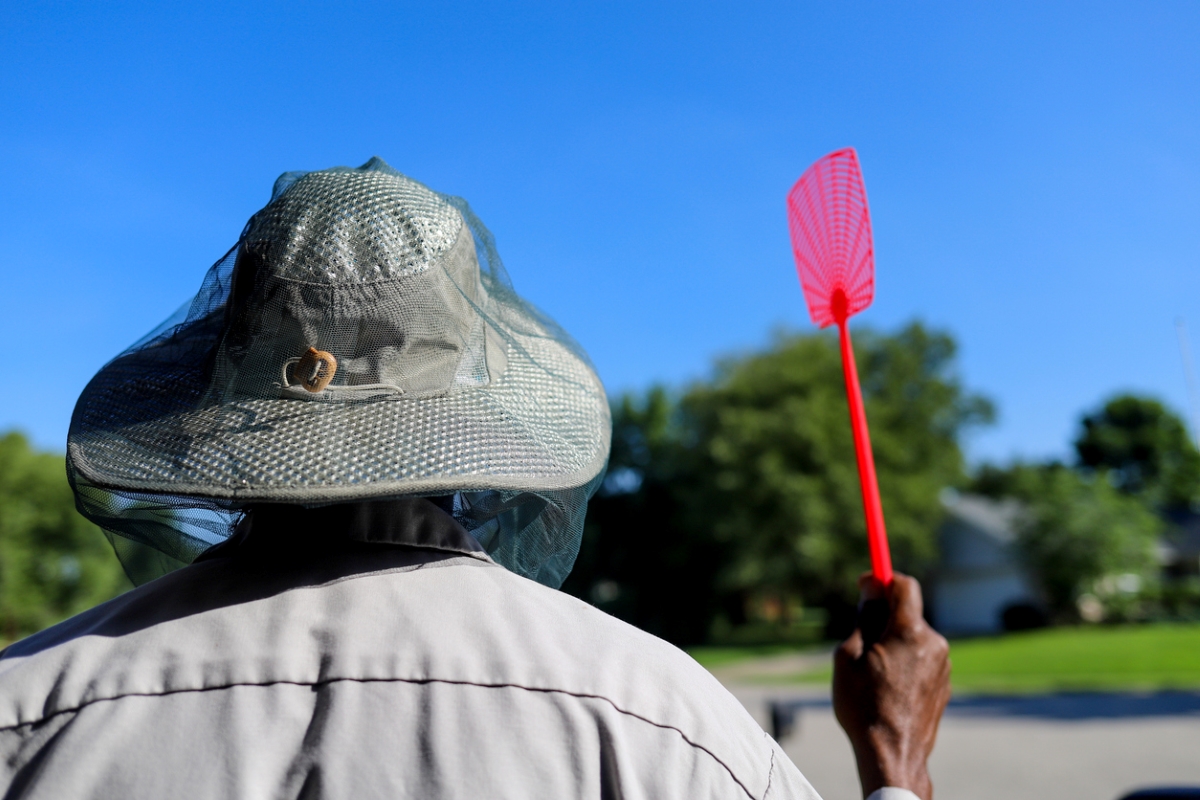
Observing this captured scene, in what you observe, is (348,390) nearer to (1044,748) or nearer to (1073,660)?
(1044,748)

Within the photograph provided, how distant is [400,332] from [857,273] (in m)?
1.19

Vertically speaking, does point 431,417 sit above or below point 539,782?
above

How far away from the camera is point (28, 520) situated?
871 inches

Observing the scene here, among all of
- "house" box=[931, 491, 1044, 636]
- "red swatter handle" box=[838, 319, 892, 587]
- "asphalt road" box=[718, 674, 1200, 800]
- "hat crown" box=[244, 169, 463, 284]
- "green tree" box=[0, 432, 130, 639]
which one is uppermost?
"hat crown" box=[244, 169, 463, 284]

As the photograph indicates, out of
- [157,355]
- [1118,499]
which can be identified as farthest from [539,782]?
[1118,499]

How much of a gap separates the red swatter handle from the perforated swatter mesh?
55 centimetres

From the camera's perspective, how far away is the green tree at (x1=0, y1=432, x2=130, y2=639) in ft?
71.1

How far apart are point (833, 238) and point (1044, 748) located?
1034cm

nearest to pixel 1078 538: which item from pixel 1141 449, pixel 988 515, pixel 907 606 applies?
pixel 988 515

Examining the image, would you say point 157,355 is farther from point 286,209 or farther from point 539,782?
point 539,782

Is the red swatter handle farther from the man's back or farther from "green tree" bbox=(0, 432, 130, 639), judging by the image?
"green tree" bbox=(0, 432, 130, 639)

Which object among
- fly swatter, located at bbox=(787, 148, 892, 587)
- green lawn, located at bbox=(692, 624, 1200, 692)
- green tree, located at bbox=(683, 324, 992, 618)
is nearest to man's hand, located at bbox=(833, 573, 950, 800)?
fly swatter, located at bbox=(787, 148, 892, 587)

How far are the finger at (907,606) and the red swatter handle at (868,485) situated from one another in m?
0.04

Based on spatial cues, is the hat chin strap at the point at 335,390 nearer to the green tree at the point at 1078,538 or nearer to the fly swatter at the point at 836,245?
the fly swatter at the point at 836,245
